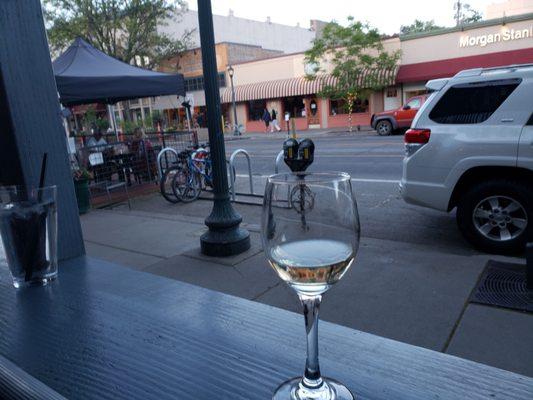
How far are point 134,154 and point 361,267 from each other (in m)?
7.59

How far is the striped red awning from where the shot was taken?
30084 mm

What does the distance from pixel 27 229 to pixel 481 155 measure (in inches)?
186

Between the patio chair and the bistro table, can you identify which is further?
the patio chair

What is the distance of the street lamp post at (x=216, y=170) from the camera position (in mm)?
5129

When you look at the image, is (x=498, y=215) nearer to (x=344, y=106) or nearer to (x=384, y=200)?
(x=384, y=200)

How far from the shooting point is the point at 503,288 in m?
4.11

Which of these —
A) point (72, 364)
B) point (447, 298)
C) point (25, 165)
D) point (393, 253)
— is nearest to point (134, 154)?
point (393, 253)

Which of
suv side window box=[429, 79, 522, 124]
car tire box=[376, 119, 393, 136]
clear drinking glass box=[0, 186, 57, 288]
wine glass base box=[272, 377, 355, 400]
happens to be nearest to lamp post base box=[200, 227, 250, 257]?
suv side window box=[429, 79, 522, 124]

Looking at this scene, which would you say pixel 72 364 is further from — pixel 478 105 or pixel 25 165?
pixel 478 105

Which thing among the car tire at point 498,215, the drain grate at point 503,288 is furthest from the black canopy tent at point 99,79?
the drain grate at point 503,288

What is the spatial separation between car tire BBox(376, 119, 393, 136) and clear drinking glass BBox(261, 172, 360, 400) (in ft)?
68.9

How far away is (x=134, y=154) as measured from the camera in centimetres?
1088

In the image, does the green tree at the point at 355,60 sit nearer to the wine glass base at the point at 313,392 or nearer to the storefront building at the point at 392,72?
the storefront building at the point at 392,72

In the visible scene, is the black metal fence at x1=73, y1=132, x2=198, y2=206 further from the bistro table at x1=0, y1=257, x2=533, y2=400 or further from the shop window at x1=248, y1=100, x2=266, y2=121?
the shop window at x1=248, y1=100, x2=266, y2=121
